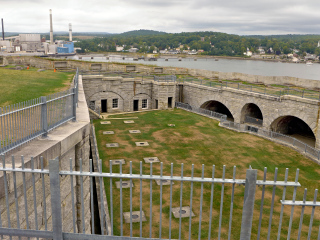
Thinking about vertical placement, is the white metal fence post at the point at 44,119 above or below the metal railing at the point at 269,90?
above

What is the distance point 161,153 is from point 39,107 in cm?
1367

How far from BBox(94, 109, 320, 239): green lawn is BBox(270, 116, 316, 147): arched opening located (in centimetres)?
798

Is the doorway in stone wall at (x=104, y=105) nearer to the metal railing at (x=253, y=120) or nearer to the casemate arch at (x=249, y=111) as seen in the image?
the casemate arch at (x=249, y=111)

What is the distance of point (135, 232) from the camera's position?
12250 mm

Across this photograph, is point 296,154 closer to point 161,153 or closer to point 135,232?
point 161,153

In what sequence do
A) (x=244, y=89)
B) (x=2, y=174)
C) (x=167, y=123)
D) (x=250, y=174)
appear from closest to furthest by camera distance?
(x=250, y=174), (x=2, y=174), (x=167, y=123), (x=244, y=89)

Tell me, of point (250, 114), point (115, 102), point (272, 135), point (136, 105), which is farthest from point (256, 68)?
point (272, 135)

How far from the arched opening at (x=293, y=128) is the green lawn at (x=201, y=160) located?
26.2 ft

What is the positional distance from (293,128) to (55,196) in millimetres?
35719

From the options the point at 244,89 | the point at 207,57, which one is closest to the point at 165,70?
the point at 244,89

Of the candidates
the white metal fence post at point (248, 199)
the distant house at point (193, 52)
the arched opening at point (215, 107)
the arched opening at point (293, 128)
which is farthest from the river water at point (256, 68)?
the white metal fence post at point (248, 199)

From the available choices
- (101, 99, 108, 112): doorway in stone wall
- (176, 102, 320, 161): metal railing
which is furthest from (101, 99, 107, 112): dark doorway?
(176, 102, 320, 161): metal railing

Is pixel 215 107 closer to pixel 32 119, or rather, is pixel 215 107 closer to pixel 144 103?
pixel 144 103

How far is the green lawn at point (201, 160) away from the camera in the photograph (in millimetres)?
13195
